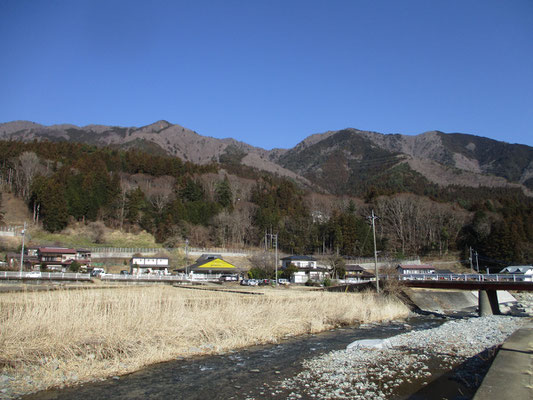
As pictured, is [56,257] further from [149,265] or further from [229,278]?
[229,278]

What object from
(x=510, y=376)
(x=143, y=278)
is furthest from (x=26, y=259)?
(x=510, y=376)

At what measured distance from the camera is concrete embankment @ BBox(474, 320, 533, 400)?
22.3 feet

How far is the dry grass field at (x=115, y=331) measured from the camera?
1001cm

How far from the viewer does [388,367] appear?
37.5 feet

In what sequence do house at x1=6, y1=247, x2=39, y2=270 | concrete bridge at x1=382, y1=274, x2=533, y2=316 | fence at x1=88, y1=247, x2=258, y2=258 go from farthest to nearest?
fence at x1=88, y1=247, x2=258, y2=258
house at x1=6, y1=247, x2=39, y2=270
concrete bridge at x1=382, y1=274, x2=533, y2=316

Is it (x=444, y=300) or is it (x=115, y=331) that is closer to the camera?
(x=115, y=331)

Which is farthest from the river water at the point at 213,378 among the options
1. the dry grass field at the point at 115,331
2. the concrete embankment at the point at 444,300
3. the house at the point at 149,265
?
the house at the point at 149,265

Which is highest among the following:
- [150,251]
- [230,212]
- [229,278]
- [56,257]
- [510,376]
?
[230,212]

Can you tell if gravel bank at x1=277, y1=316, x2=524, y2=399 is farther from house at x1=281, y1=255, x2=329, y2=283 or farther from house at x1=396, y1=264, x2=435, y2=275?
house at x1=396, y1=264, x2=435, y2=275

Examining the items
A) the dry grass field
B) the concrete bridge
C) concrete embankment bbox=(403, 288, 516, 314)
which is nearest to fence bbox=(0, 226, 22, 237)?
the dry grass field

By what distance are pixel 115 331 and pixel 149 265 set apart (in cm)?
5061

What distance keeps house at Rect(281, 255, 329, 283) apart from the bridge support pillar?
2921 centimetres

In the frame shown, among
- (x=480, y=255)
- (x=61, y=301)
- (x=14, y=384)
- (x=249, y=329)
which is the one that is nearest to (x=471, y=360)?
(x=249, y=329)

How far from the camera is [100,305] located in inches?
572
